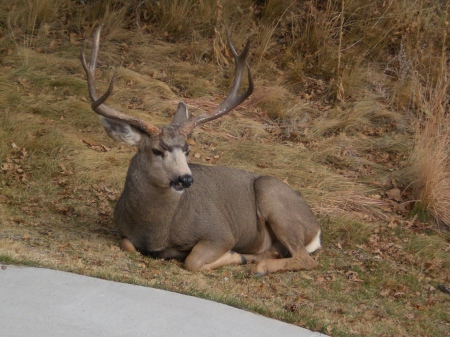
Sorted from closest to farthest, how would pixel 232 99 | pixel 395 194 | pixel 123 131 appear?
pixel 123 131, pixel 232 99, pixel 395 194

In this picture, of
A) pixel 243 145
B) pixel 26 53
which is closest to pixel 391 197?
pixel 243 145

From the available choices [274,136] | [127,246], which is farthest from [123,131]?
[274,136]

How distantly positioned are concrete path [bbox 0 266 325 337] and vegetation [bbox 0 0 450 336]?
1.35 feet

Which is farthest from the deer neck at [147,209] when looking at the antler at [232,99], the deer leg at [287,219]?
the deer leg at [287,219]

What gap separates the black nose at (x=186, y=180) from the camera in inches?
290

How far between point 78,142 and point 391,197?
3.74 m

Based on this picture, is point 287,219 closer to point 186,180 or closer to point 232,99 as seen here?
point 232,99

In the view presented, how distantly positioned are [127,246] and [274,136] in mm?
4533

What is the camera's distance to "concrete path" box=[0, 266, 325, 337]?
17.9ft

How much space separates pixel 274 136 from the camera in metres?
12.0

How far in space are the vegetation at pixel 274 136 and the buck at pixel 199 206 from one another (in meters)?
0.21

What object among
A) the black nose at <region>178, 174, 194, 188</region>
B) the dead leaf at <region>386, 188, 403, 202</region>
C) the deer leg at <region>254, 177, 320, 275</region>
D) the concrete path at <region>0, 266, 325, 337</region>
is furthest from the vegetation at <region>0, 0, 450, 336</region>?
the black nose at <region>178, 174, 194, 188</region>

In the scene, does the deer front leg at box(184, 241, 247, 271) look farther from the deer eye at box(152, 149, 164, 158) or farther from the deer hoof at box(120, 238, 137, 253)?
the deer eye at box(152, 149, 164, 158)

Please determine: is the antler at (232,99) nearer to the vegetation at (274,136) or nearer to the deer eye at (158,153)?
the deer eye at (158,153)
